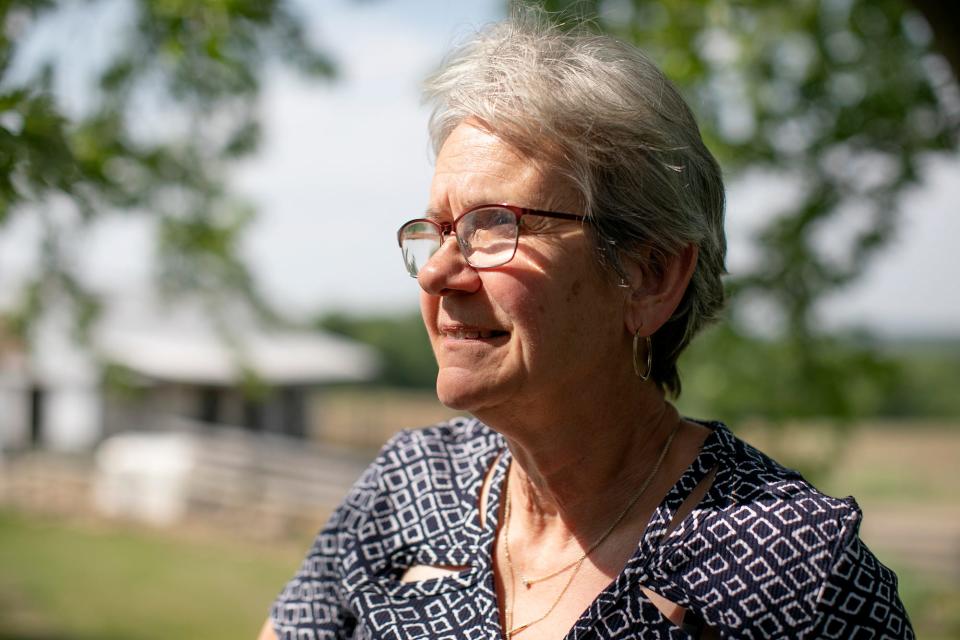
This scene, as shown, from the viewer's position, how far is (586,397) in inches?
74.5

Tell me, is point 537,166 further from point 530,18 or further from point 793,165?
point 793,165

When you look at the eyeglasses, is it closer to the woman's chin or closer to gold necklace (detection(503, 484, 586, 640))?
the woman's chin

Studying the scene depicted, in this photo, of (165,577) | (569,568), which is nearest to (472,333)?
(569,568)

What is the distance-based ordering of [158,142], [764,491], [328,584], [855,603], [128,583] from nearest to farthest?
[855,603], [764,491], [328,584], [158,142], [128,583]

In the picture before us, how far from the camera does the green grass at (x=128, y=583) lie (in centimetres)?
1142

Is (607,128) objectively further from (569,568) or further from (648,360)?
(569,568)

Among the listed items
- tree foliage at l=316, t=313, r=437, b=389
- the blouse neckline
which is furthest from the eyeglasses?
tree foliage at l=316, t=313, r=437, b=389

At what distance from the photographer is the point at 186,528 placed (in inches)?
669

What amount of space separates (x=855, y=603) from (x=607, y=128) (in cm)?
93

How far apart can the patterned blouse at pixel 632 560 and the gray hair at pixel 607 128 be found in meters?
0.44

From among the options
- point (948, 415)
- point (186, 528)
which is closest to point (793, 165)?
point (186, 528)

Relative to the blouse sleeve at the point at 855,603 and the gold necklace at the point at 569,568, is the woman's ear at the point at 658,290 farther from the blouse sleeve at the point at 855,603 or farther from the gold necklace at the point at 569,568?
the blouse sleeve at the point at 855,603

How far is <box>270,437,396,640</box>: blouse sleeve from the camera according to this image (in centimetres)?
206

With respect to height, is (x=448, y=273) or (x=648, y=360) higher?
(x=448, y=273)
